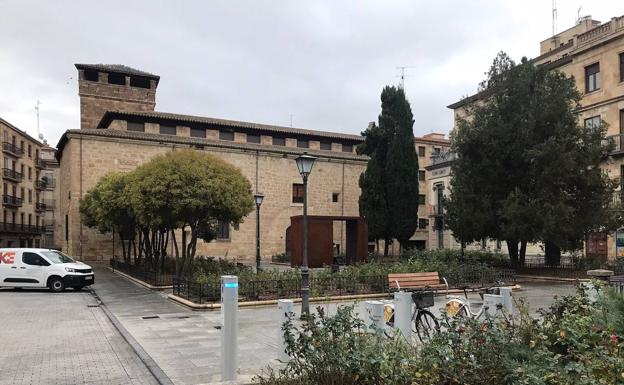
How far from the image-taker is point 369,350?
4.46m

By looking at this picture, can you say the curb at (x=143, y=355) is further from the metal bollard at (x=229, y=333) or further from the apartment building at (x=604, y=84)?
the apartment building at (x=604, y=84)

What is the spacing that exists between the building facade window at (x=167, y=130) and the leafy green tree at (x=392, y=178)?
15131 millimetres

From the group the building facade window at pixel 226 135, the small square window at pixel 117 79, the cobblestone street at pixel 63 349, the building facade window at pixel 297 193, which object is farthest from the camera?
the small square window at pixel 117 79

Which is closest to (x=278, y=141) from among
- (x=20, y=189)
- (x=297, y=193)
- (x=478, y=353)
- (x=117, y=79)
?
(x=297, y=193)

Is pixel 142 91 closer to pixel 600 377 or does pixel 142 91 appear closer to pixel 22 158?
pixel 22 158

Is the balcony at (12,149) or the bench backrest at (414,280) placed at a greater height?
the balcony at (12,149)

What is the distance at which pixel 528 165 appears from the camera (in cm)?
2141

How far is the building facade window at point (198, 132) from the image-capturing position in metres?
39.8

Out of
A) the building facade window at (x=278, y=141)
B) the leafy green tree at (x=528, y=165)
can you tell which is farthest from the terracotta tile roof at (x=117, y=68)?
the leafy green tree at (x=528, y=165)

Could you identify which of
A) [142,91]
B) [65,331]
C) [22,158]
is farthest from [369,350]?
[22,158]

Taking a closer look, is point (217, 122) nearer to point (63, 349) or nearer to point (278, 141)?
point (278, 141)

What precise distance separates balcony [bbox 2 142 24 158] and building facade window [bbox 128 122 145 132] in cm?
2286

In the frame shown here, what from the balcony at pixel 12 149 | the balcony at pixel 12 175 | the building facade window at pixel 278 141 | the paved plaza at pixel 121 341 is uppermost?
the balcony at pixel 12 149

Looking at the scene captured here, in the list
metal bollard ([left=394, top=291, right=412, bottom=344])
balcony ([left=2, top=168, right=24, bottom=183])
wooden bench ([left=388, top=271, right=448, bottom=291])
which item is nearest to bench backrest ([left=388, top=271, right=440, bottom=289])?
wooden bench ([left=388, top=271, right=448, bottom=291])
